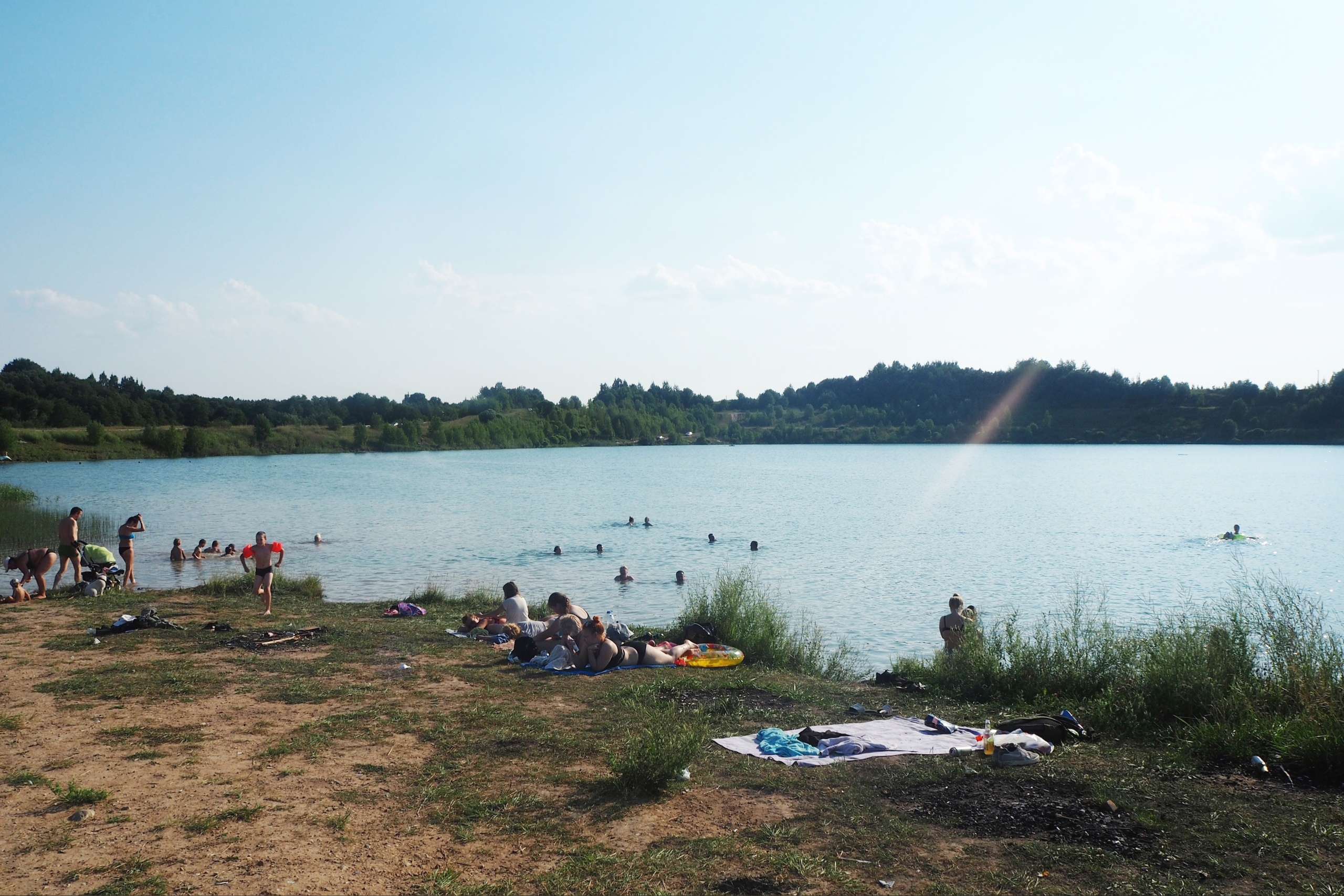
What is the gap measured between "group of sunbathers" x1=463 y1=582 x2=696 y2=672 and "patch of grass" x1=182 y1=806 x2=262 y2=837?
5720 mm

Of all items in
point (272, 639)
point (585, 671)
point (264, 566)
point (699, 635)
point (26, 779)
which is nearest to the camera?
point (26, 779)

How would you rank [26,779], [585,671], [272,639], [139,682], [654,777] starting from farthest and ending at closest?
[272,639]
[585,671]
[139,682]
[654,777]
[26,779]

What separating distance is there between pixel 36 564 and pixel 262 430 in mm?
99209

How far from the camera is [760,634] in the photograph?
43.8ft

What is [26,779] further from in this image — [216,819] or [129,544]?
[129,544]

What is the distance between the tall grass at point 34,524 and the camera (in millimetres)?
26484

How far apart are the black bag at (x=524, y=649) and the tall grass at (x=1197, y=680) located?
18.1 ft

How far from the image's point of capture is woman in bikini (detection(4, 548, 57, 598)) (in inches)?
629

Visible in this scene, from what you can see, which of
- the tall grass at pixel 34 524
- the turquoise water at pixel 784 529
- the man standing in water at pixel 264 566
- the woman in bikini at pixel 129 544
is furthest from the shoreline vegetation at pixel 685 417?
the man standing in water at pixel 264 566

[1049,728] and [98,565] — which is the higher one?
[98,565]

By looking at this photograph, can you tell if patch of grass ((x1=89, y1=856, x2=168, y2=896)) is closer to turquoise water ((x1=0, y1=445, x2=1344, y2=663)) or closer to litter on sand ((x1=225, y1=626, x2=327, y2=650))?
litter on sand ((x1=225, y1=626, x2=327, y2=650))

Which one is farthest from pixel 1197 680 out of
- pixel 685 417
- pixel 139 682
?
pixel 685 417

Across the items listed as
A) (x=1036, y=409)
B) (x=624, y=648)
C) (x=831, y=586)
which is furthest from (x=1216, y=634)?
(x=1036, y=409)

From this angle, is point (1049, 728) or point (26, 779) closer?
point (26, 779)
